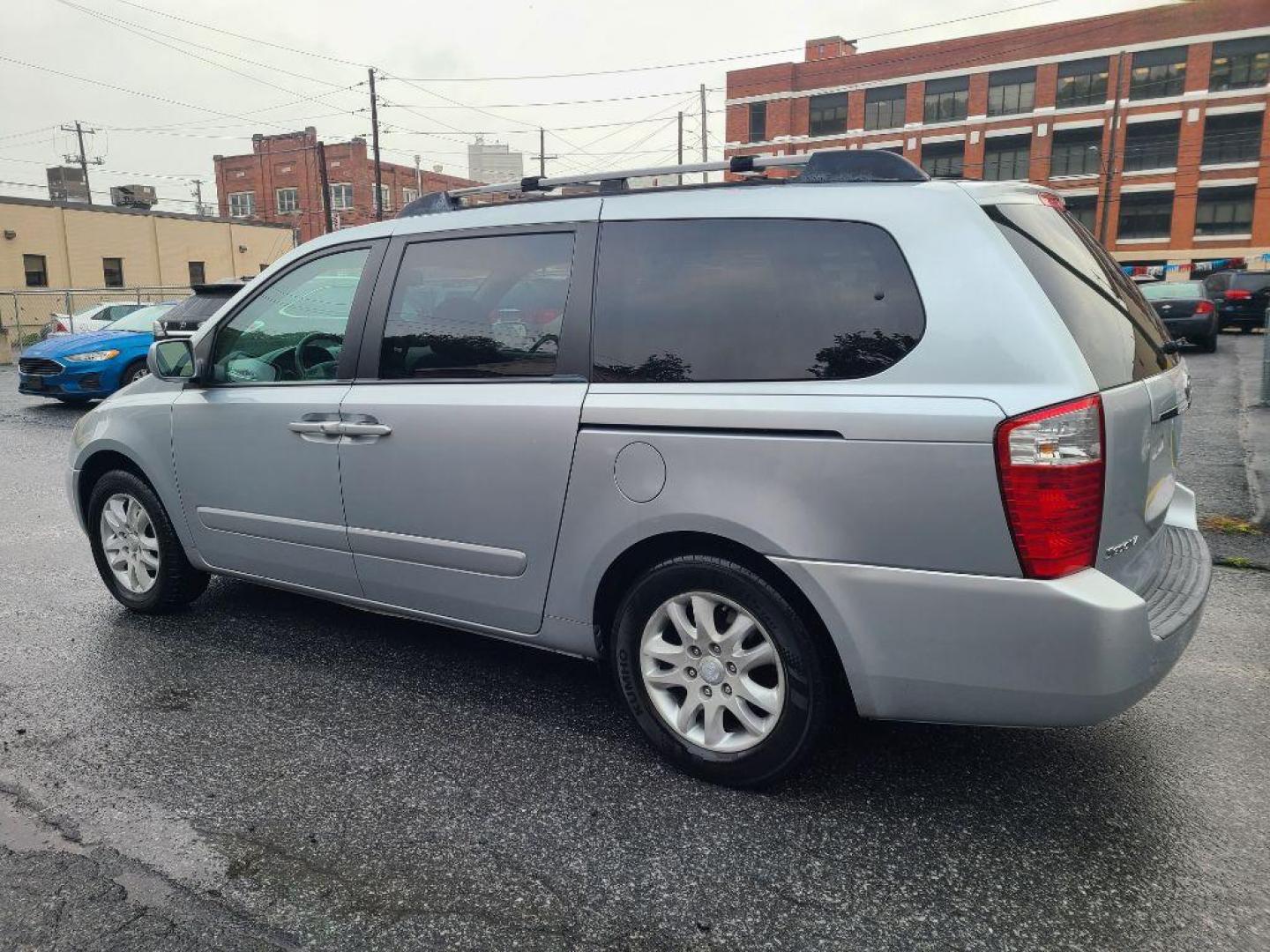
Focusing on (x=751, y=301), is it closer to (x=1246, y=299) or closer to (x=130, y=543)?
(x=130, y=543)

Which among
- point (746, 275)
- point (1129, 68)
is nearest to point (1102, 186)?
point (1129, 68)

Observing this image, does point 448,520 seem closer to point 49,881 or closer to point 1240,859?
point 49,881

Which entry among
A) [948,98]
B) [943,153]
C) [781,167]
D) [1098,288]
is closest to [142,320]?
[781,167]

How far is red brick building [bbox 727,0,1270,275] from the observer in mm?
49312

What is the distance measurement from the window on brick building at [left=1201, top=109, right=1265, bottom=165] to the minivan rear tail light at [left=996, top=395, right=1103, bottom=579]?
5831 centimetres

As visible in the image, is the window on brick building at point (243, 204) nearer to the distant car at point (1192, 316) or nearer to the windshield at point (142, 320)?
the windshield at point (142, 320)

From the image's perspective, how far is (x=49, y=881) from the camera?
8.28 ft

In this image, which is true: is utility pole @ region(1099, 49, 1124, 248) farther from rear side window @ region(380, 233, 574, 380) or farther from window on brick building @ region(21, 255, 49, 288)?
rear side window @ region(380, 233, 574, 380)

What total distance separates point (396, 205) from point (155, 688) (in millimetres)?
68276

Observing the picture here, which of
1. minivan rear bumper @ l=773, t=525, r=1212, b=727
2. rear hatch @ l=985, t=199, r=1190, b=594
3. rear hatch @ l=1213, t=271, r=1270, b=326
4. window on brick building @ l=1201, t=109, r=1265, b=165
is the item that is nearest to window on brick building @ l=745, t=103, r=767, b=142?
window on brick building @ l=1201, t=109, r=1265, b=165

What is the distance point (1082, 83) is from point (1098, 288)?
59.5 m

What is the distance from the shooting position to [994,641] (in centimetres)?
248

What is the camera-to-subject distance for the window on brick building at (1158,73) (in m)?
50.6

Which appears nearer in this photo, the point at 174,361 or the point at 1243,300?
the point at 174,361
